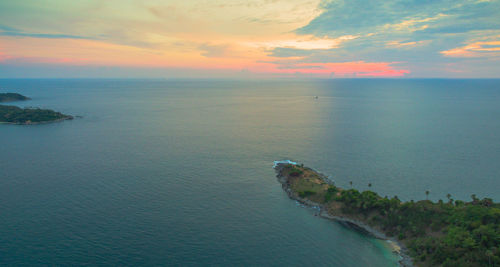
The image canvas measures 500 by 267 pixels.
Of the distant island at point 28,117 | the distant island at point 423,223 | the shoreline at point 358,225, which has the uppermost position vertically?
the distant island at point 28,117

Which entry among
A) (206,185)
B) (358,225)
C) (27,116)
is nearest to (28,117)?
(27,116)

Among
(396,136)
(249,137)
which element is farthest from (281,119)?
(396,136)

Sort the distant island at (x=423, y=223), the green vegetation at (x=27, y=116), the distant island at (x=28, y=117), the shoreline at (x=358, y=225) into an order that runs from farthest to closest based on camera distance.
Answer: the green vegetation at (x=27, y=116)
the distant island at (x=28, y=117)
the shoreline at (x=358, y=225)
the distant island at (x=423, y=223)

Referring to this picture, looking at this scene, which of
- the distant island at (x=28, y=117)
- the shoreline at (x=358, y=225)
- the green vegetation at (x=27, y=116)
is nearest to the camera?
the shoreline at (x=358, y=225)

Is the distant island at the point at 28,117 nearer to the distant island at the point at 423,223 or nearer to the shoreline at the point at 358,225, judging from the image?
the shoreline at the point at 358,225

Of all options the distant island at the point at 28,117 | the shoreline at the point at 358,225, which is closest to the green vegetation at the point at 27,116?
the distant island at the point at 28,117

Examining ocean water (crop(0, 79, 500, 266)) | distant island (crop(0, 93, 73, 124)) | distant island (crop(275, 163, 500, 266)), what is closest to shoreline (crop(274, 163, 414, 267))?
distant island (crop(275, 163, 500, 266))
